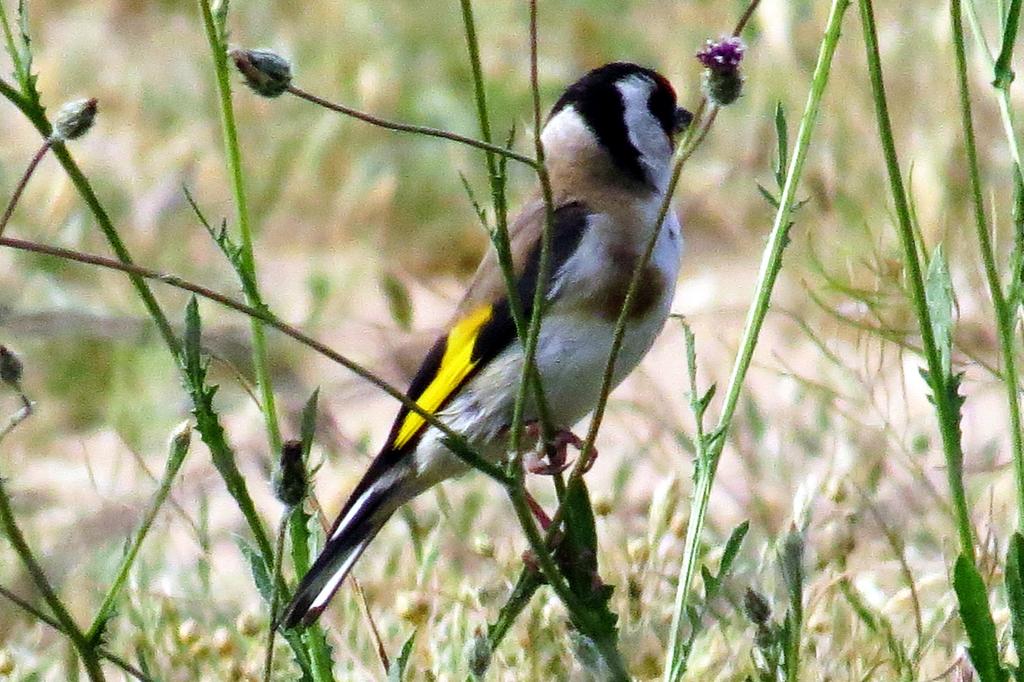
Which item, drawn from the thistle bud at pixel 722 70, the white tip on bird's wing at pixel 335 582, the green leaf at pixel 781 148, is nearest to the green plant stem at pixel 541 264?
the thistle bud at pixel 722 70

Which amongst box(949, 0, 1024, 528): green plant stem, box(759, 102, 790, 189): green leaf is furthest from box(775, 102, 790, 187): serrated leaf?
box(949, 0, 1024, 528): green plant stem

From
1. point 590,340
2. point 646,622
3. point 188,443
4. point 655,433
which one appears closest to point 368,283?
point 655,433

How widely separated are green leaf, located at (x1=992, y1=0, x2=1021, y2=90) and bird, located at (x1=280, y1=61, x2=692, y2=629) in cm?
54

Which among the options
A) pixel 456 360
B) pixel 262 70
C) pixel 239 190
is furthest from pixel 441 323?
pixel 262 70

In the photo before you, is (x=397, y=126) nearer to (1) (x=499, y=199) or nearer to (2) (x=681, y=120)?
(1) (x=499, y=199)

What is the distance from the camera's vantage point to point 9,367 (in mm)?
1189

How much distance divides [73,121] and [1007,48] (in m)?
0.61

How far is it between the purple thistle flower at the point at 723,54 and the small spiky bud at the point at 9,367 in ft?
1.60

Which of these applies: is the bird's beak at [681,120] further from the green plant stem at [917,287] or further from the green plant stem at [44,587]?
the green plant stem at [44,587]

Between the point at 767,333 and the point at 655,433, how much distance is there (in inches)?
43.6

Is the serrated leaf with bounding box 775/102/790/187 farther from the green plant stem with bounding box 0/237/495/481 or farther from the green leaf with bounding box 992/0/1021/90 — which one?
the green plant stem with bounding box 0/237/495/481

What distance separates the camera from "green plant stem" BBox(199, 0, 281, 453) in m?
1.27

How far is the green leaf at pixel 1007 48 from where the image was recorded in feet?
3.79

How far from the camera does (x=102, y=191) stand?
3977 mm
